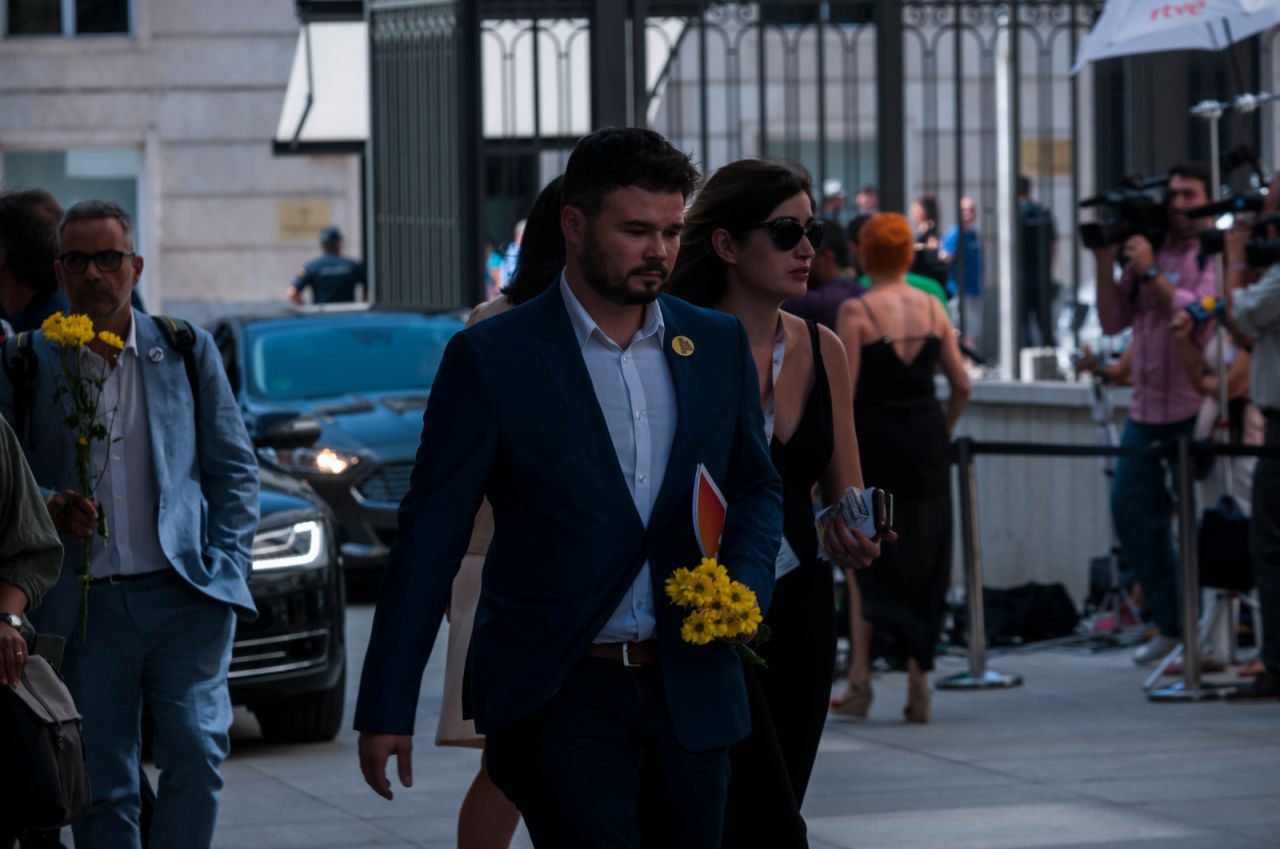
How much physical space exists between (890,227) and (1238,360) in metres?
1.90

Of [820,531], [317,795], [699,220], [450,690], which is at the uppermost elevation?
[699,220]

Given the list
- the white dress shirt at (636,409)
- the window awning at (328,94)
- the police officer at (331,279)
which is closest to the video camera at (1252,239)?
the white dress shirt at (636,409)

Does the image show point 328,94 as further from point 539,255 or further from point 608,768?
point 608,768

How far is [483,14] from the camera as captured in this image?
14312 millimetres

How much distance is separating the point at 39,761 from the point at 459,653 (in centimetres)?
135

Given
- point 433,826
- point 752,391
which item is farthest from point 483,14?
point 752,391

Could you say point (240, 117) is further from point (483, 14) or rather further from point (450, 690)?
point (450, 690)

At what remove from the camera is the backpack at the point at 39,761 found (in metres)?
4.46

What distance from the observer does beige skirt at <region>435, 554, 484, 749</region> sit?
Answer: 18.4 feet

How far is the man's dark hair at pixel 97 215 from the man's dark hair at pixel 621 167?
6.30 feet

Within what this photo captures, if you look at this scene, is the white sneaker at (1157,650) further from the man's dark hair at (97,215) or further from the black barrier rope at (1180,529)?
the man's dark hair at (97,215)

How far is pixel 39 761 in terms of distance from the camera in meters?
4.46

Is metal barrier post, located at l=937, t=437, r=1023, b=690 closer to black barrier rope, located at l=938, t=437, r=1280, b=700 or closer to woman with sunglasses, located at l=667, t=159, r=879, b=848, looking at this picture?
black barrier rope, located at l=938, t=437, r=1280, b=700

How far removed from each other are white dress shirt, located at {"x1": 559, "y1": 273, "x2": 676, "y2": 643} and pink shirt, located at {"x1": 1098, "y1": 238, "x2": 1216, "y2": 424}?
6.64 m
